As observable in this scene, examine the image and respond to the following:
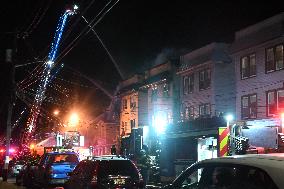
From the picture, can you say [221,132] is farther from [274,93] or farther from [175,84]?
[175,84]

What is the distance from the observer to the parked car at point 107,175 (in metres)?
12.8

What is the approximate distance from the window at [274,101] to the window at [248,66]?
2.10 m

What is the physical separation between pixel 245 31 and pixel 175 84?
1093 cm

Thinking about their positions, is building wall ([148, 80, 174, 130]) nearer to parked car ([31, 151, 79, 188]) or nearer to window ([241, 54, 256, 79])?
window ([241, 54, 256, 79])

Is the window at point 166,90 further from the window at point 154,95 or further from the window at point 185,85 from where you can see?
the window at point 185,85

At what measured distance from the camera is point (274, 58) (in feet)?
92.6

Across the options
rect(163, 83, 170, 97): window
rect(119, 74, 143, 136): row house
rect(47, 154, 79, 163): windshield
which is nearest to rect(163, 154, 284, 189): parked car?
rect(47, 154, 79, 163): windshield

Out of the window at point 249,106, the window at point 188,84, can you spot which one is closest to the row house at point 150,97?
the window at point 188,84

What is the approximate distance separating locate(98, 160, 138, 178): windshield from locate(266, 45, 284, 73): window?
16.6 meters

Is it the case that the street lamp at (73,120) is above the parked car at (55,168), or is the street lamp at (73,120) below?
above

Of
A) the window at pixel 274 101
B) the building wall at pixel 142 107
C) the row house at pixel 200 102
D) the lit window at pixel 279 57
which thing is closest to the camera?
the row house at pixel 200 102

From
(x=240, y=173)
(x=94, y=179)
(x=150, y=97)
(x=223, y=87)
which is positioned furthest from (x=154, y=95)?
(x=240, y=173)

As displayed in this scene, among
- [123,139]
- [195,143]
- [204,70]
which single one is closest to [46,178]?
[195,143]

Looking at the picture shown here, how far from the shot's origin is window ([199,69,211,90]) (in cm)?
3597
